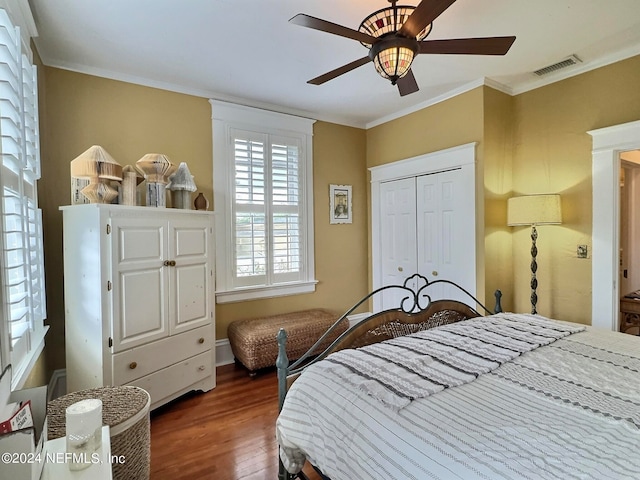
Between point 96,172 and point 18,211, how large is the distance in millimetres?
617

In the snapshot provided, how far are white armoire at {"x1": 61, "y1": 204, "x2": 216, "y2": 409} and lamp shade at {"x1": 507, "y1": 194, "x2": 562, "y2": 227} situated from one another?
2.73 m

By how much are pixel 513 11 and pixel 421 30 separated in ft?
3.39

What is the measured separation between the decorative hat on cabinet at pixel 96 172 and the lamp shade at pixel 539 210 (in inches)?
127

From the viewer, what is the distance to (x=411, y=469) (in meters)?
0.96

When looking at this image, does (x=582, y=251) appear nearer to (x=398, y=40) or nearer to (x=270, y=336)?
(x=398, y=40)

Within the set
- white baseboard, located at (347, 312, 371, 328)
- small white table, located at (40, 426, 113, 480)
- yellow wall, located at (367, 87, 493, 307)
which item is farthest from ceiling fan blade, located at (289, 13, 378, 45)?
white baseboard, located at (347, 312, 371, 328)

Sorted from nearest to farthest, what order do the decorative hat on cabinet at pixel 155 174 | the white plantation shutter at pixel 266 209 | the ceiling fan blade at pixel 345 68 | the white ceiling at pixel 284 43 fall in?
the ceiling fan blade at pixel 345 68
the white ceiling at pixel 284 43
the decorative hat on cabinet at pixel 155 174
the white plantation shutter at pixel 266 209

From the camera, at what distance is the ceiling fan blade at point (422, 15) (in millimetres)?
1362

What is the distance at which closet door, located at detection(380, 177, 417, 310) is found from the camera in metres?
3.83

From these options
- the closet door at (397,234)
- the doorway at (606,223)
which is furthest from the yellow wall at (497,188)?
the closet door at (397,234)

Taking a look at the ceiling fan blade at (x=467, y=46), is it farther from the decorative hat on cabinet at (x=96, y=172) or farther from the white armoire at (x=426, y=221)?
the decorative hat on cabinet at (x=96, y=172)

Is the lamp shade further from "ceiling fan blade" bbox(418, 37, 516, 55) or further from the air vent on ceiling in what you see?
"ceiling fan blade" bbox(418, 37, 516, 55)

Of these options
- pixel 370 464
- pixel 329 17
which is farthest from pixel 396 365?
pixel 329 17

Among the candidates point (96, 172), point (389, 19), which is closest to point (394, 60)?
point (389, 19)
